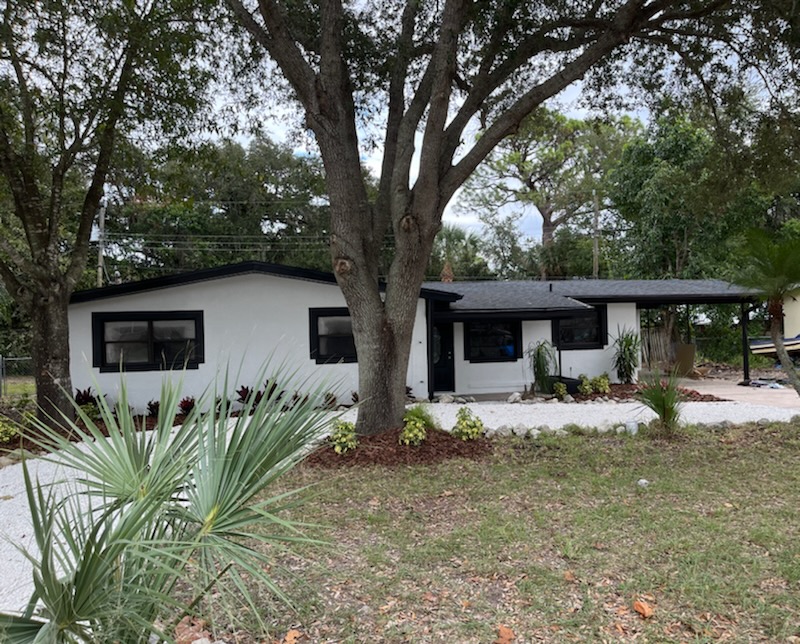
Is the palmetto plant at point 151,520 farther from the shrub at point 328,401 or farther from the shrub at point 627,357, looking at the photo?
the shrub at point 627,357

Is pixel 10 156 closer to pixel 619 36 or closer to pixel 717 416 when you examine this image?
pixel 619 36

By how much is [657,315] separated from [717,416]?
354 inches

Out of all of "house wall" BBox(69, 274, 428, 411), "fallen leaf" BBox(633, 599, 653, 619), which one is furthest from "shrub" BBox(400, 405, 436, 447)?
"fallen leaf" BBox(633, 599, 653, 619)

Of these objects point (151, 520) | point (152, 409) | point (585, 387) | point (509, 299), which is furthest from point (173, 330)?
point (151, 520)

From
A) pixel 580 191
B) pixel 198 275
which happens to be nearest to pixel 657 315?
pixel 580 191

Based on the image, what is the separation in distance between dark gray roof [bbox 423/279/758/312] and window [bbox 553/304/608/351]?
0.44 m

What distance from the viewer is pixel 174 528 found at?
6.07 ft

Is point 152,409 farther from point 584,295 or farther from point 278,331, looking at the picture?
point 584,295

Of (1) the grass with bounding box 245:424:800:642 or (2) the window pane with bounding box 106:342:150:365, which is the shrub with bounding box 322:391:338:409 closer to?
(1) the grass with bounding box 245:424:800:642

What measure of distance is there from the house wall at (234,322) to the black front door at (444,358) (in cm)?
234

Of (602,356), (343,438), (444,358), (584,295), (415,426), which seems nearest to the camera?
(343,438)

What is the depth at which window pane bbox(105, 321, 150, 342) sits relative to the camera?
10336 mm

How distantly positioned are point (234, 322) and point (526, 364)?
6886 mm

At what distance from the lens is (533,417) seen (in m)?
9.12
